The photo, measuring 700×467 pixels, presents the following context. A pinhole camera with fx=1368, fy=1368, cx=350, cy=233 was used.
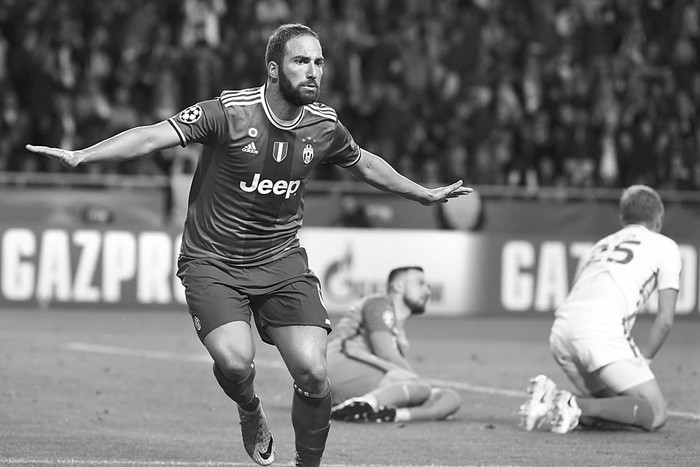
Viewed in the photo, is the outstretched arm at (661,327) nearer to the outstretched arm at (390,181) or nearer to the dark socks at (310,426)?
the outstretched arm at (390,181)

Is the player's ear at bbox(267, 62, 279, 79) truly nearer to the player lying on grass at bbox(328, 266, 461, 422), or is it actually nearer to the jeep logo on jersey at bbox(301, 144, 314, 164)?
the jeep logo on jersey at bbox(301, 144, 314, 164)

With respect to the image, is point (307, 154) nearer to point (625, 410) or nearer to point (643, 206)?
point (625, 410)

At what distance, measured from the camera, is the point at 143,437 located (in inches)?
325

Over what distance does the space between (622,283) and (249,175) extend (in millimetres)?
3427

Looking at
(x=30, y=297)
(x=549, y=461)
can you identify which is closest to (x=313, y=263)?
(x=30, y=297)

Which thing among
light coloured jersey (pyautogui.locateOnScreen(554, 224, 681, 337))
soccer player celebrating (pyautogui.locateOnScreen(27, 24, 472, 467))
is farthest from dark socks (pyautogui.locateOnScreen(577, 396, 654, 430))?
soccer player celebrating (pyautogui.locateOnScreen(27, 24, 472, 467))

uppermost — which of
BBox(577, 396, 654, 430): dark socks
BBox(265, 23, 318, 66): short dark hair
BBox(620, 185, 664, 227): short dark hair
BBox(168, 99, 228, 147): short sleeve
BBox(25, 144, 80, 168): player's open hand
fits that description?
BBox(265, 23, 318, 66): short dark hair

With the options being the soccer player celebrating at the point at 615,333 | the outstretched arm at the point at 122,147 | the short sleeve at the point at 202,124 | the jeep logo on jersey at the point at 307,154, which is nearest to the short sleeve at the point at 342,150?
the jeep logo on jersey at the point at 307,154

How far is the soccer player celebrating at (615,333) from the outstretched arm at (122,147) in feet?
11.2

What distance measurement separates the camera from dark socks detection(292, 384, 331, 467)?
6.68 meters

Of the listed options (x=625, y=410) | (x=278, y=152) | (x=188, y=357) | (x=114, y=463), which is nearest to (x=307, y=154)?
(x=278, y=152)

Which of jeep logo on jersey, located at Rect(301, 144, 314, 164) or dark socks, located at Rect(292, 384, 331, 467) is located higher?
jeep logo on jersey, located at Rect(301, 144, 314, 164)

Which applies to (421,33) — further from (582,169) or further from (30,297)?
(30,297)

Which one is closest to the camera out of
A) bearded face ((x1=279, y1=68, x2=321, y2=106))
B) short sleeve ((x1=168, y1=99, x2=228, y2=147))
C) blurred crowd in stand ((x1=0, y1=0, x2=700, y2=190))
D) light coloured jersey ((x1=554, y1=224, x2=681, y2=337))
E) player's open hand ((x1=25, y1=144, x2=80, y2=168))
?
player's open hand ((x1=25, y1=144, x2=80, y2=168))
